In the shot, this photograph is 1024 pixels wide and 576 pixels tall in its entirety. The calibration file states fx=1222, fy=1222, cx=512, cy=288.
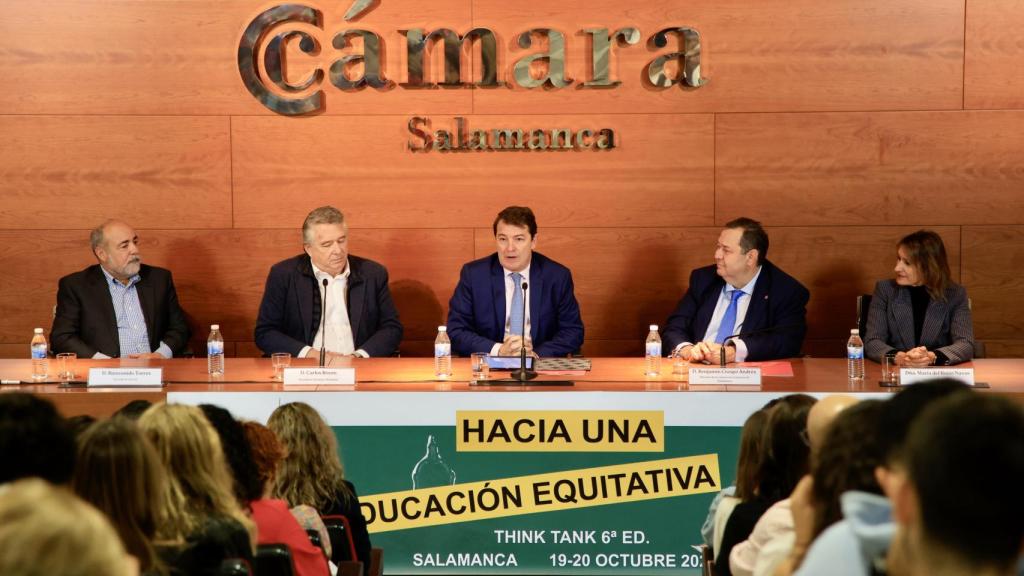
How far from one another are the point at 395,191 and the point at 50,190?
186cm

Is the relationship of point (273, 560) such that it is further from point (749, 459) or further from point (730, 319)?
point (730, 319)

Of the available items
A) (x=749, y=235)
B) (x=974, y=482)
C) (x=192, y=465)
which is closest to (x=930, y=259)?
(x=749, y=235)

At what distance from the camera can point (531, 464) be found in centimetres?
448

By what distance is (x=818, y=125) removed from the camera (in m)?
6.48

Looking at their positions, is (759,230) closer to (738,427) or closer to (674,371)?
(674,371)

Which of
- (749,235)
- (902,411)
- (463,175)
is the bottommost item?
(902,411)

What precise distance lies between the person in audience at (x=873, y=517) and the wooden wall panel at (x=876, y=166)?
4805 mm

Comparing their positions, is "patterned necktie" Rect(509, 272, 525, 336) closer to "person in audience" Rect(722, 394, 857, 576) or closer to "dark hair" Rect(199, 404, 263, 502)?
"person in audience" Rect(722, 394, 857, 576)

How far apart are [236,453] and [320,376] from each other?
1908mm

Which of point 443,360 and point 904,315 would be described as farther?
point 904,315

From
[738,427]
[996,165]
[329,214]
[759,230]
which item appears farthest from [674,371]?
[996,165]

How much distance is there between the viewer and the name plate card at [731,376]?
15.0ft

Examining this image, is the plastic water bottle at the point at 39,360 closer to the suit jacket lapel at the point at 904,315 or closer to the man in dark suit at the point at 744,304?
the man in dark suit at the point at 744,304

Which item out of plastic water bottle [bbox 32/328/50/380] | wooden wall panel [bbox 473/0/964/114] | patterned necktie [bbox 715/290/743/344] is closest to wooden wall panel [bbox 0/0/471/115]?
wooden wall panel [bbox 473/0/964/114]
